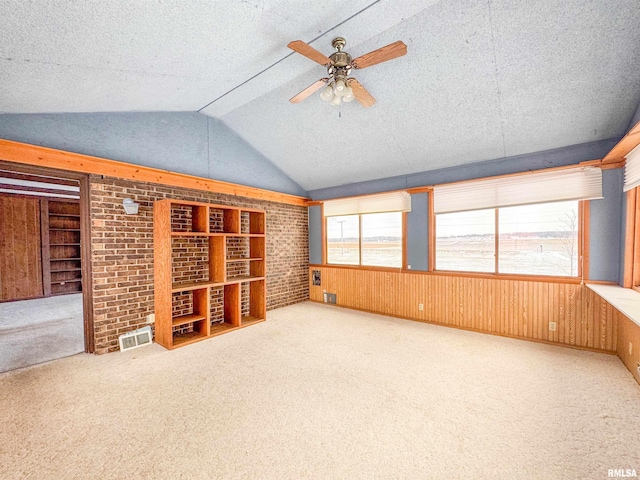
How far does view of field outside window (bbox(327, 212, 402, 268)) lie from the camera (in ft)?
16.5

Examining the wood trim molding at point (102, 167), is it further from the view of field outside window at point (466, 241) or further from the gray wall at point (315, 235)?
the view of field outside window at point (466, 241)

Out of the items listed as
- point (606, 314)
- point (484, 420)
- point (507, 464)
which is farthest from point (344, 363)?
point (606, 314)

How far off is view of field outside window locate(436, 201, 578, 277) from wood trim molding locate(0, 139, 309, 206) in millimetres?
3711

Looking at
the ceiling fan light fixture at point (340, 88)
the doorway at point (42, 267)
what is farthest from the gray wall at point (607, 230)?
the doorway at point (42, 267)

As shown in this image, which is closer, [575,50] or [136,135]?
[575,50]

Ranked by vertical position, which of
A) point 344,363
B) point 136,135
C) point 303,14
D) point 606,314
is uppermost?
point 303,14

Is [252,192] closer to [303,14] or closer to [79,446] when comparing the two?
[303,14]

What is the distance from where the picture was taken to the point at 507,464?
1635 mm

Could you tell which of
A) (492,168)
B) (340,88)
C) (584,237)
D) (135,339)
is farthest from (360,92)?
(135,339)

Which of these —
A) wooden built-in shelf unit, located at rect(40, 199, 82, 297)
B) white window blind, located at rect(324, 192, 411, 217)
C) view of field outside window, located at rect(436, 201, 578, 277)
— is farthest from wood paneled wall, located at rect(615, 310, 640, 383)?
wooden built-in shelf unit, located at rect(40, 199, 82, 297)

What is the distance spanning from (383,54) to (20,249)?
8.76m

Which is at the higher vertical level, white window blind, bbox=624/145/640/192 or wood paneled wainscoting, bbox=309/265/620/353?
white window blind, bbox=624/145/640/192

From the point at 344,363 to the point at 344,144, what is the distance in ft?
10.8

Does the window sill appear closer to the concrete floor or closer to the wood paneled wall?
the wood paneled wall
